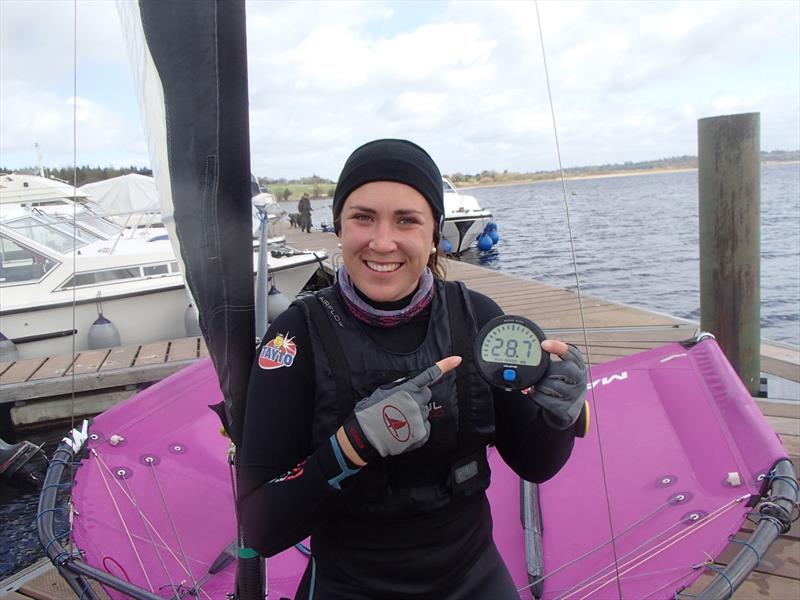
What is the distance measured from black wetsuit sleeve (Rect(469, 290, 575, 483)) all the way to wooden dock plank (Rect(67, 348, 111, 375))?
5.62 m

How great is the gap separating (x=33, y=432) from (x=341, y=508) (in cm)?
592

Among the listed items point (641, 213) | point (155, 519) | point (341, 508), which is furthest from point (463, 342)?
point (641, 213)

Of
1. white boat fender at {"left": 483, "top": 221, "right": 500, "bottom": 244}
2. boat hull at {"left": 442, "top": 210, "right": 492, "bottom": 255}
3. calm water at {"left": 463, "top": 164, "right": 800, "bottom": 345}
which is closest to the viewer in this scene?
calm water at {"left": 463, "top": 164, "right": 800, "bottom": 345}

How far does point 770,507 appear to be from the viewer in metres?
2.28

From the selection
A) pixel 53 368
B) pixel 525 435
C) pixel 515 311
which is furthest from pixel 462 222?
pixel 525 435

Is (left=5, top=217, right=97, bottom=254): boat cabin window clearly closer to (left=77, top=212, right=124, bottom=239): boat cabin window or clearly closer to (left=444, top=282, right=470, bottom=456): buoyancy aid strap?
(left=77, top=212, right=124, bottom=239): boat cabin window

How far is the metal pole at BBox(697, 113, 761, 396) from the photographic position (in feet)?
15.6

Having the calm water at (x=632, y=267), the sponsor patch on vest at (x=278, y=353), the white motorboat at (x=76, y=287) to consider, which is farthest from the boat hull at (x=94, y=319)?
the sponsor patch on vest at (x=278, y=353)

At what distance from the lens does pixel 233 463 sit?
79.3 inches

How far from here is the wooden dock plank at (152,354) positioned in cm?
652

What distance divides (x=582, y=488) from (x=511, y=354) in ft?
6.55

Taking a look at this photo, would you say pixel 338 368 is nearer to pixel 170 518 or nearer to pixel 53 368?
pixel 170 518

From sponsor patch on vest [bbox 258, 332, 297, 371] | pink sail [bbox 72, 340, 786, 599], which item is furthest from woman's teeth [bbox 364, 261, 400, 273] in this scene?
pink sail [bbox 72, 340, 786, 599]

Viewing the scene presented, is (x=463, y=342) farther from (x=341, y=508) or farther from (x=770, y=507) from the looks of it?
(x=770, y=507)
